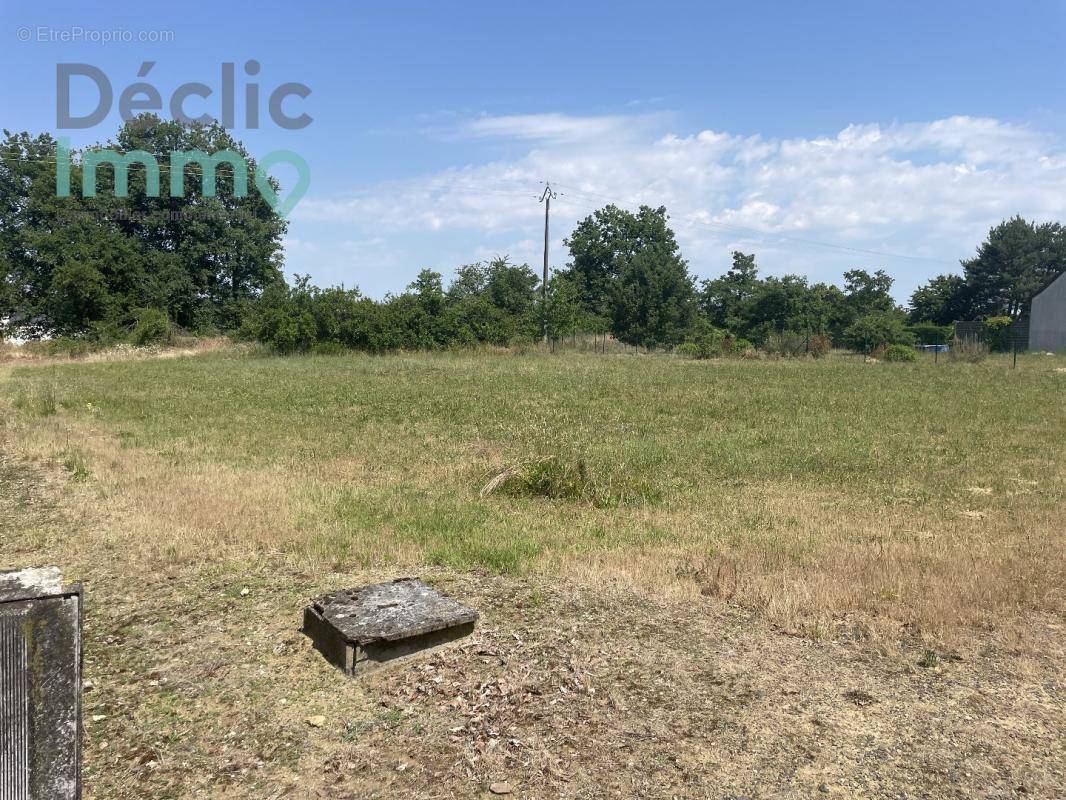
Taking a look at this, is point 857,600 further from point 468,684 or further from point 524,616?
point 468,684

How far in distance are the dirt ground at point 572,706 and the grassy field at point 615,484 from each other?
1.89 feet

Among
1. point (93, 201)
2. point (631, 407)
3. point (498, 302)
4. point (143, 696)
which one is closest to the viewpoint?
point (143, 696)

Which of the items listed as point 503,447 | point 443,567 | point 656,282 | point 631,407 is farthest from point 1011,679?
point 656,282

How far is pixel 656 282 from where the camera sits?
54.8m

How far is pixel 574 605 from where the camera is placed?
5.00m

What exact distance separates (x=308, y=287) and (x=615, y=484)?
30.2m

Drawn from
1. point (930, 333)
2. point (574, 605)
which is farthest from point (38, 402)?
point (930, 333)

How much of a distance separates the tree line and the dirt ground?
3055 centimetres

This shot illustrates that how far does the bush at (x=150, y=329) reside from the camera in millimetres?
37156

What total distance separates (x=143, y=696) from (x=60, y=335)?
42.3 m

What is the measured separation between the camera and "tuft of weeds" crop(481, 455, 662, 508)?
796 cm

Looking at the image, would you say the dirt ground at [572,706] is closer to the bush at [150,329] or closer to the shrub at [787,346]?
the shrub at [787,346]

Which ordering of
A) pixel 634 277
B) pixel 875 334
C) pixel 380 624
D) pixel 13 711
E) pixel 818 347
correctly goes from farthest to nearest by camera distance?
1. pixel 634 277
2. pixel 875 334
3. pixel 818 347
4. pixel 380 624
5. pixel 13 711

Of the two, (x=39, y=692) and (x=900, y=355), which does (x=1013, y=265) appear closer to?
(x=900, y=355)
